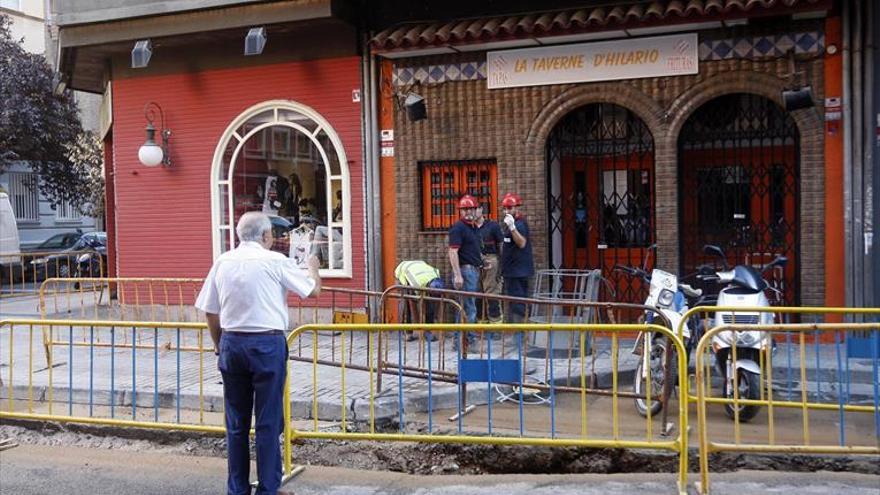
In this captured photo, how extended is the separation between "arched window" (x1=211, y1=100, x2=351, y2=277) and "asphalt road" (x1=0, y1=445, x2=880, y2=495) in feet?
21.2

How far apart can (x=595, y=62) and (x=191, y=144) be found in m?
6.45

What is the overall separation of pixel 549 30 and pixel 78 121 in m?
18.9

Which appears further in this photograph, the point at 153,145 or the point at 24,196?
the point at 24,196

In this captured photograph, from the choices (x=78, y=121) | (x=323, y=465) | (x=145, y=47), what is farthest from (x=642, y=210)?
(x=78, y=121)

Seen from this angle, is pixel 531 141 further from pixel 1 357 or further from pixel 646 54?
pixel 1 357

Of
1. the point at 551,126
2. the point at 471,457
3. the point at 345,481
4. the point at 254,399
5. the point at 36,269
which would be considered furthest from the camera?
the point at 36,269

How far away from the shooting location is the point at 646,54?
11055mm

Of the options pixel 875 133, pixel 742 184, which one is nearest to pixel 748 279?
pixel 875 133

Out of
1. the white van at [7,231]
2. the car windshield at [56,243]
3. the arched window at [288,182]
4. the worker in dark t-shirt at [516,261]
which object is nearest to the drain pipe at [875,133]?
the worker in dark t-shirt at [516,261]

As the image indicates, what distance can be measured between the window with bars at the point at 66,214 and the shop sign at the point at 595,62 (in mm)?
25224

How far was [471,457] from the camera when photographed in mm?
6785

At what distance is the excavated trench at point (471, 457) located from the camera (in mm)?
6277

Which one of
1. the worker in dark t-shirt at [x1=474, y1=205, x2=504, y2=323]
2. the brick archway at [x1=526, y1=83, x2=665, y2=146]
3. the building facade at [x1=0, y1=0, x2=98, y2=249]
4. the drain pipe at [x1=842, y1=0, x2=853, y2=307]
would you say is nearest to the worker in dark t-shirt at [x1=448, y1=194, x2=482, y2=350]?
the worker in dark t-shirt at [x1=474, y1=205, x2=504, y2=323]

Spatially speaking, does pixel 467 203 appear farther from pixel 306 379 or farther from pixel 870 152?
pixel 870 152
